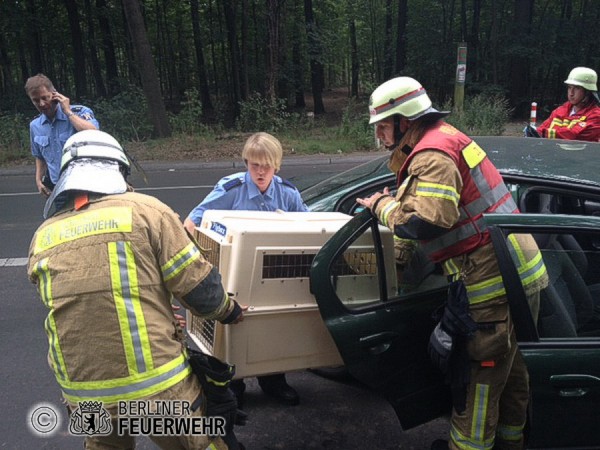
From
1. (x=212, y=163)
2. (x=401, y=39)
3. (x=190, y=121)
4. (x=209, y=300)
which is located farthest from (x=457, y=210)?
(x=401, y=39)

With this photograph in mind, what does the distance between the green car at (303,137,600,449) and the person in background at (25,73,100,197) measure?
3.19m

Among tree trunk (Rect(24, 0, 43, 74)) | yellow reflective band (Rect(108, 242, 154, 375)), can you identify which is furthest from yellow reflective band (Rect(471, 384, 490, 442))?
tree trunk (Rect(24, 0, 43, 74))

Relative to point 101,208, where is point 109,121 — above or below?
below

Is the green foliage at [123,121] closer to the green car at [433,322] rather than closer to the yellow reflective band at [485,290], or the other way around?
the green car at [433,322]

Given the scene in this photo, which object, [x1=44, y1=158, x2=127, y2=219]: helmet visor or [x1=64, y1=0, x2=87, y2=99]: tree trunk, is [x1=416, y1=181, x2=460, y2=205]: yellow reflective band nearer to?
[x1=44, y1=158, x2=127, y2=219]: helmet visor

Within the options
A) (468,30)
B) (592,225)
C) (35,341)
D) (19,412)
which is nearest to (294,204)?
(592,225)

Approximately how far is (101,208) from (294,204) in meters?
1.59

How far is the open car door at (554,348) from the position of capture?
227 cm

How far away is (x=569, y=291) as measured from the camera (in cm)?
257

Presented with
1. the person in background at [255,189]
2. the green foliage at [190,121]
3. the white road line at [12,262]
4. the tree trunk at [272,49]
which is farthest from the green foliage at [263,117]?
the person in background at [255,189]

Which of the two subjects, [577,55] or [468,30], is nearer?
[577,55]

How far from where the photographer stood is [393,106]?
2.41 m

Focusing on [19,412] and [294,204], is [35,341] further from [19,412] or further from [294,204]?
[294,204]

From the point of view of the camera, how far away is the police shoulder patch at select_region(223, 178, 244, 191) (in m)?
3.11
